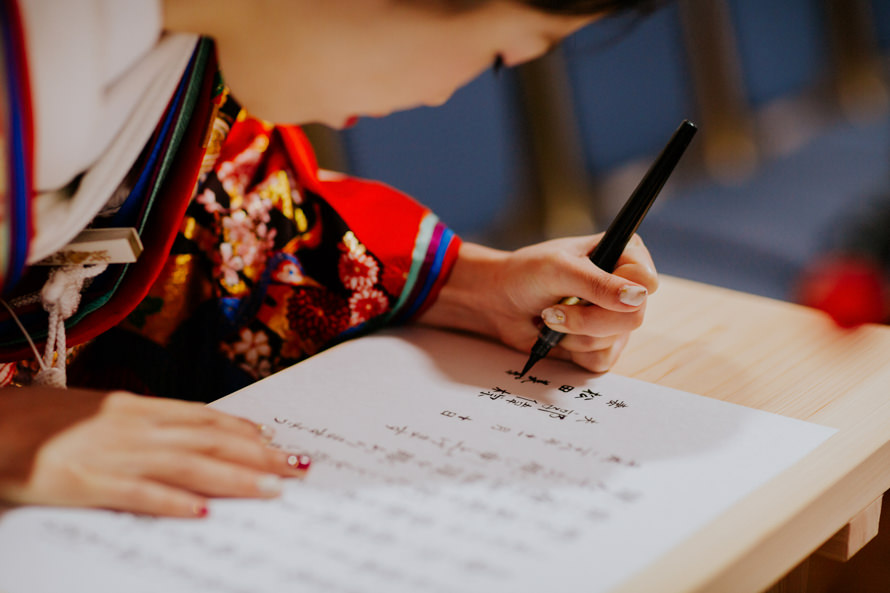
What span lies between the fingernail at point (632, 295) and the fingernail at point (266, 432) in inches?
8.7

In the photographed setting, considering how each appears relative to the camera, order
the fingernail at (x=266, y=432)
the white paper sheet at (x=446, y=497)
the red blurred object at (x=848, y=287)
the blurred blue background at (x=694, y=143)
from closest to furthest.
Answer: the white paper sheet at (x=446, y=497) < the fingernail at (x=266, y=432) < the red blurred object at (x=848, y=287) < the blurred blue background at (x=694, y=143)

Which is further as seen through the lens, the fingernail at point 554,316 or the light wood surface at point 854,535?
the fingernail at point 554,316

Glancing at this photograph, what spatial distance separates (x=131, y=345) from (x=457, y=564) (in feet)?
1.27

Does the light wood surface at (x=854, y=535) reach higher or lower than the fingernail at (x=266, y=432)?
lower

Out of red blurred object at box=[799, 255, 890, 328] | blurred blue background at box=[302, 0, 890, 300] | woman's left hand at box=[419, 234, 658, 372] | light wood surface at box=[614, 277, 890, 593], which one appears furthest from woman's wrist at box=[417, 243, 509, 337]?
blurred blue background at box=[302, 0, 890, 300]

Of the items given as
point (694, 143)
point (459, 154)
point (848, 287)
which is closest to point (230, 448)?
point (848, 287)

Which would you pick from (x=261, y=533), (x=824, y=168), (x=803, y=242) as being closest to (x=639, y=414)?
(x=261, y=533)

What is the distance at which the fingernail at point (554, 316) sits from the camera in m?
0.53

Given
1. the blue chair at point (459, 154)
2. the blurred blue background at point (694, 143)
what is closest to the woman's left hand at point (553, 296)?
the blurred blue background at point (694, 143)

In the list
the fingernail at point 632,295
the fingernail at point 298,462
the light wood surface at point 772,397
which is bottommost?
the light wood surface at point 772,397

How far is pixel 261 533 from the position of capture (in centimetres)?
36

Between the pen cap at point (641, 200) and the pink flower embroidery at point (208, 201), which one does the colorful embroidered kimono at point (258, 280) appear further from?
the pen cap at point (641, 200)

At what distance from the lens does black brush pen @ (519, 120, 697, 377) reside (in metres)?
0.51

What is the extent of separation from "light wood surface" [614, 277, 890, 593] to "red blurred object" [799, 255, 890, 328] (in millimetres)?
155
